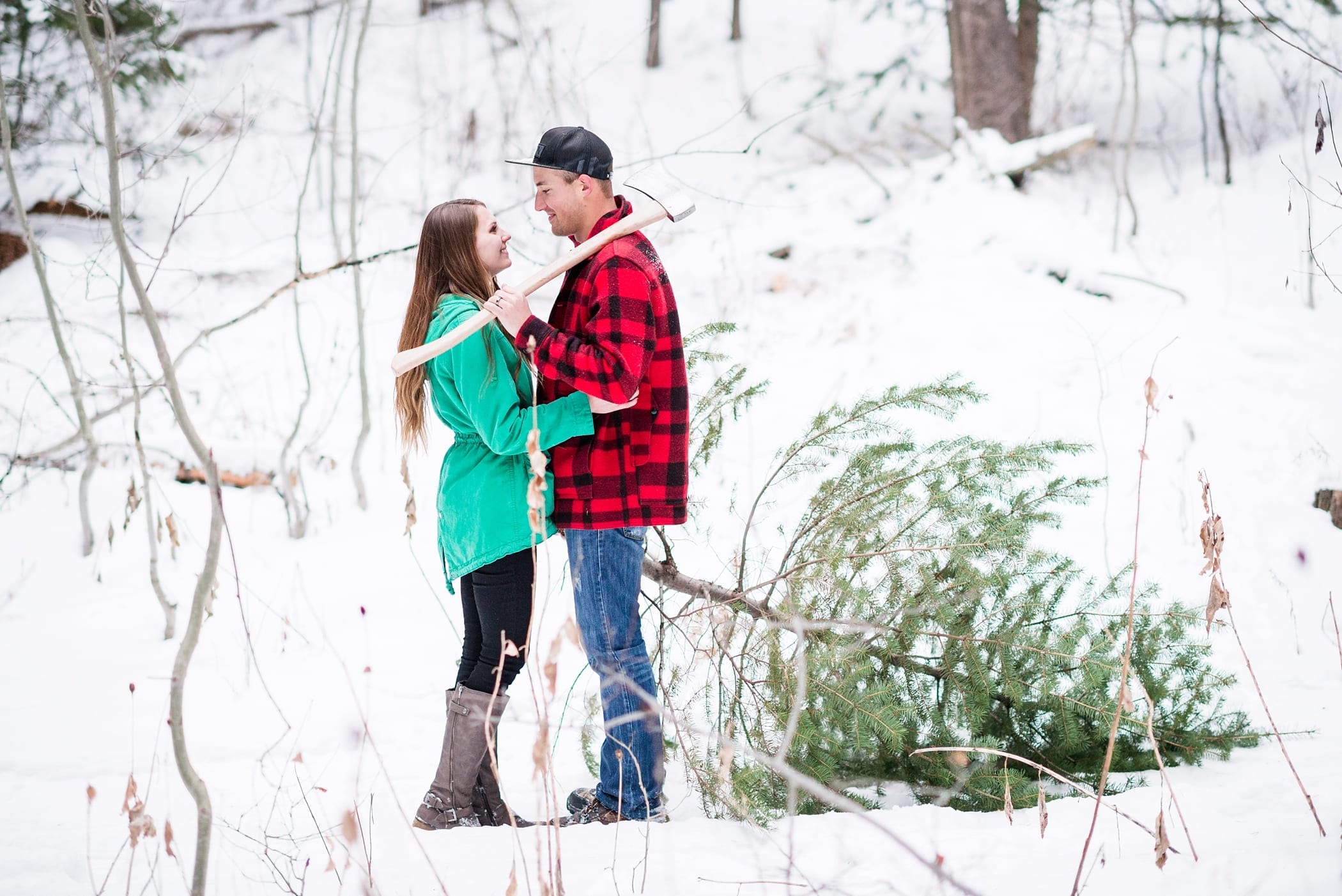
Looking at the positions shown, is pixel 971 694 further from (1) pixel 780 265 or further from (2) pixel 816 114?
(2) pixel 816 114

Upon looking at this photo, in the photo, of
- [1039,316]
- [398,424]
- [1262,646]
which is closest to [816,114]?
[1039,316]

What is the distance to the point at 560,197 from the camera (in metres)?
2.39

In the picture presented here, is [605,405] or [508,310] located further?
[605,405]

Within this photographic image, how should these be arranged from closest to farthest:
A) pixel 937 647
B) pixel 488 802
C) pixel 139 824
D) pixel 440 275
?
pixel 139 824, pixel 440 275, pixel 488 802, pixel 937 647

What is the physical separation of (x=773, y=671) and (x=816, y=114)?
29.7 ft

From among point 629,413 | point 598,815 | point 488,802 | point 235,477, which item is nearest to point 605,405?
point 629,413

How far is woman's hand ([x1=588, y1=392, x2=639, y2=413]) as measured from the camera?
Result: 7.48 ft

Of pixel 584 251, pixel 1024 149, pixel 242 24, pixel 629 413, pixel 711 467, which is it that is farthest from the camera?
pixel 242 24

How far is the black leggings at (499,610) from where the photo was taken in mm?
2453

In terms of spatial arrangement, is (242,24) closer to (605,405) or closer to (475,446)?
(475,446)

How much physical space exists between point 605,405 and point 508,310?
32cm

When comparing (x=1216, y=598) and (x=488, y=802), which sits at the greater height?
(x=1216, y=598)

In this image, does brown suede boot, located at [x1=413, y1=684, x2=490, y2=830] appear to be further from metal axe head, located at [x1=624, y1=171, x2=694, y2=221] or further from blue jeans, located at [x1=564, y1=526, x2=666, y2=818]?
metal axe head, located at [x1=624, y1=171, x2=694, y2=221]

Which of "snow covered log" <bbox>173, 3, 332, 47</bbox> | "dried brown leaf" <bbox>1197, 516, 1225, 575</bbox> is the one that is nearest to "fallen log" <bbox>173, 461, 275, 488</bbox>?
"dried brown leaf" <bbox>1197, 516, 1225, 575</bbox>
